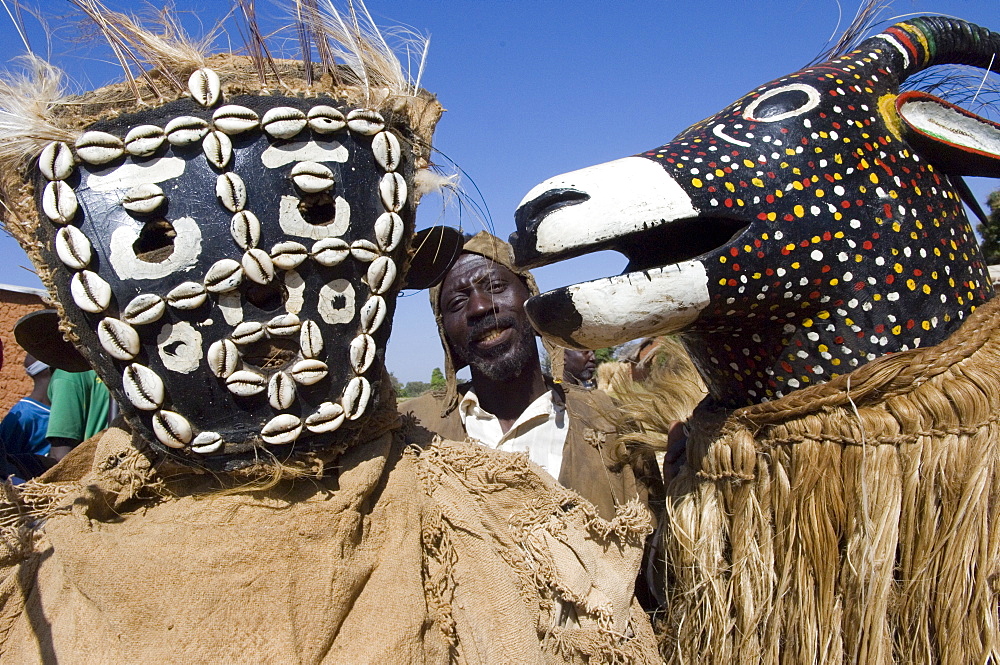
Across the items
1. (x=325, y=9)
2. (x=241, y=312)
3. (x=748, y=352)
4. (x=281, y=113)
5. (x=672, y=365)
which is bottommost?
(x=672, y=365)

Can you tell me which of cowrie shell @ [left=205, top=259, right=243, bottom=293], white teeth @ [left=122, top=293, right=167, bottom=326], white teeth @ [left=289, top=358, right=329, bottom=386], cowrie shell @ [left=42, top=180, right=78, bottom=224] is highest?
cowrie shell @ [left=42, top=180, right=78, bottom=224]

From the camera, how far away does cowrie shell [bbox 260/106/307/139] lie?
109cm

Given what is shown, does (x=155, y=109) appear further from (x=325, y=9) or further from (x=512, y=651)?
(x=512, y=651)

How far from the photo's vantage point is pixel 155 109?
1.08 metres

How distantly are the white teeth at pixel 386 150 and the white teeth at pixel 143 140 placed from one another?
1.09ft

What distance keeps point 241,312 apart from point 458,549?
57 centimetres

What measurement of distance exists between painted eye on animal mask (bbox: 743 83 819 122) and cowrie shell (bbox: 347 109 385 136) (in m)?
0.69

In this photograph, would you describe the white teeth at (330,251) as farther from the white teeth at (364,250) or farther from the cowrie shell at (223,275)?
the cowrie shell at (223,275)

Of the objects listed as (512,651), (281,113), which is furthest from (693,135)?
(512,651)

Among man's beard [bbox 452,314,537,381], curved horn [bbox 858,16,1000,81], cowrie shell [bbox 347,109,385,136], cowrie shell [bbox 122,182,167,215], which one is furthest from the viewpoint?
man's beard [bbox 452,314,537,381]

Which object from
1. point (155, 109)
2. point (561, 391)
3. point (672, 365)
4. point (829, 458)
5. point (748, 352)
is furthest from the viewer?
point (561, 391)

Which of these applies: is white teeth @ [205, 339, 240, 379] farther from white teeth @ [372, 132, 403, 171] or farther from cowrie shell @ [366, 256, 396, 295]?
white teeth @ [372, 132, 403, 171]

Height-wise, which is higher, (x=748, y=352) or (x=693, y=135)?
(x=693, y=135)

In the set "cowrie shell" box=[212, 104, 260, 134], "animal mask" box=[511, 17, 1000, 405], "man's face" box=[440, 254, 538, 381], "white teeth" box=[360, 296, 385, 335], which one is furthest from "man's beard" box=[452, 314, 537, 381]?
"cowrie shell" box=[212, 104, 260, 134]
